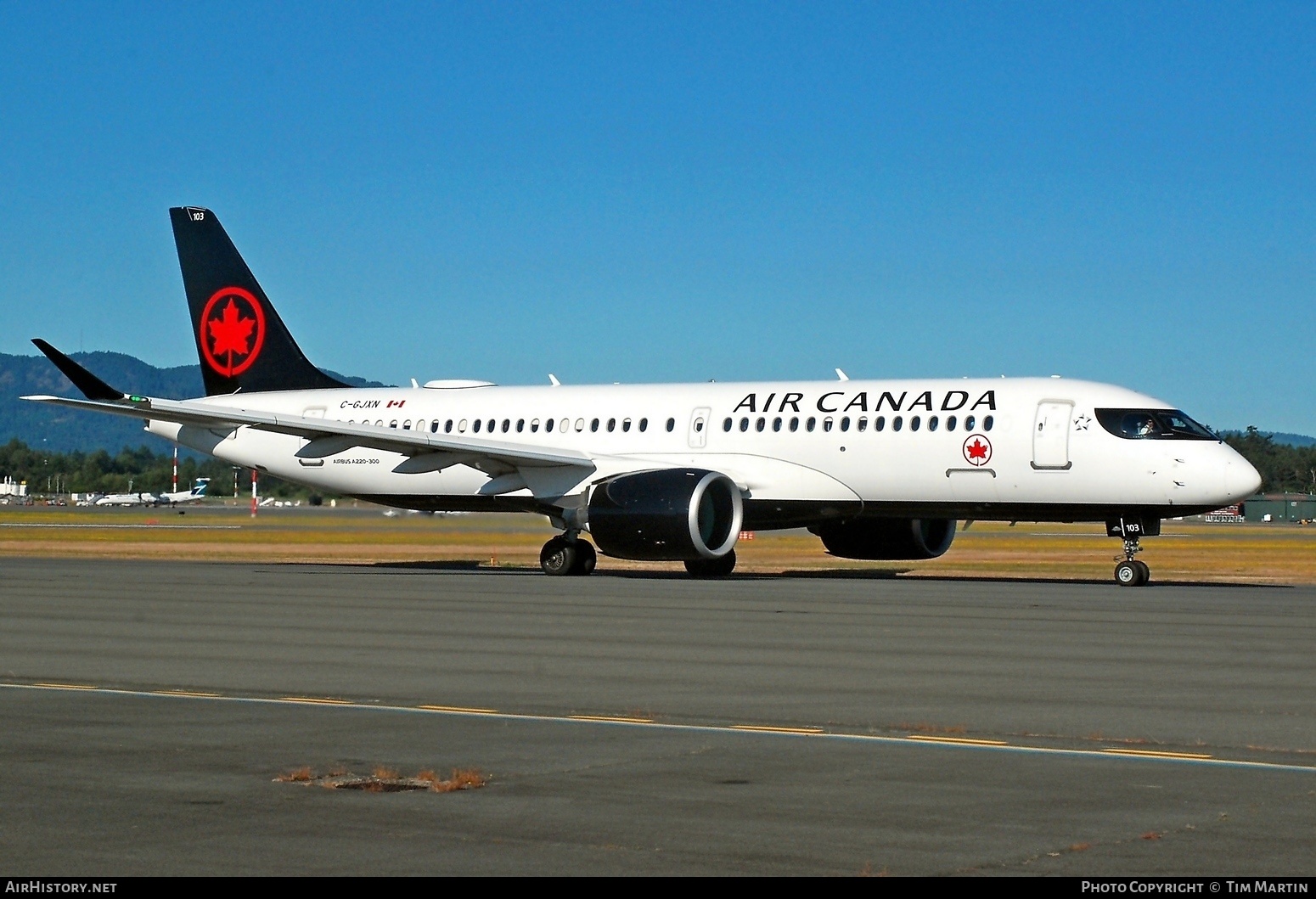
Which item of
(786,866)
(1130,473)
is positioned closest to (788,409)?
(1130,473)

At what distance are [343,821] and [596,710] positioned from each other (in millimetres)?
4868

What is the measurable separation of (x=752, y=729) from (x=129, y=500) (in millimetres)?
164307

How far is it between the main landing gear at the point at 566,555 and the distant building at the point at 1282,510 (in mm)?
116783

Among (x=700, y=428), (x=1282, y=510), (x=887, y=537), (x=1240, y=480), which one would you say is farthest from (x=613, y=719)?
(x=1282, y=510)

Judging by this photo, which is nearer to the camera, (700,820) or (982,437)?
(700,820)

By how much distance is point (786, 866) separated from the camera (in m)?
7.48

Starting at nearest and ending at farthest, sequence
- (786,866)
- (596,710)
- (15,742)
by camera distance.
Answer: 1. (786,866)
2. (15,742)
3. (596,710)

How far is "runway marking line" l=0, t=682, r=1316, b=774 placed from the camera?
34.9 feet

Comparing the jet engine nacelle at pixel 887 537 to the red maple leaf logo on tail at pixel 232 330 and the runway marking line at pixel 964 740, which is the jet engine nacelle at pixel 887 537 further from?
the runway marking line at pixel 964 740

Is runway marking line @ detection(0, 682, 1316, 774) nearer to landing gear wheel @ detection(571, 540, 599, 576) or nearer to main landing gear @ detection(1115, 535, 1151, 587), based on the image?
main landing gear @ detection(1115, 535, 1151, 587)

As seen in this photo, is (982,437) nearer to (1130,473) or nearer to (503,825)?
(1130,473)

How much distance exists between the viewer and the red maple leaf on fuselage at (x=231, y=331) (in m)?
42.0

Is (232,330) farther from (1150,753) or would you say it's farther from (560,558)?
(1150,753)

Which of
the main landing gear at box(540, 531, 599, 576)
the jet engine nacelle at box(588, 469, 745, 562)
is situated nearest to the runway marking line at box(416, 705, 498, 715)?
the jet engine nacelle at box(588, 469, 745, 562)
